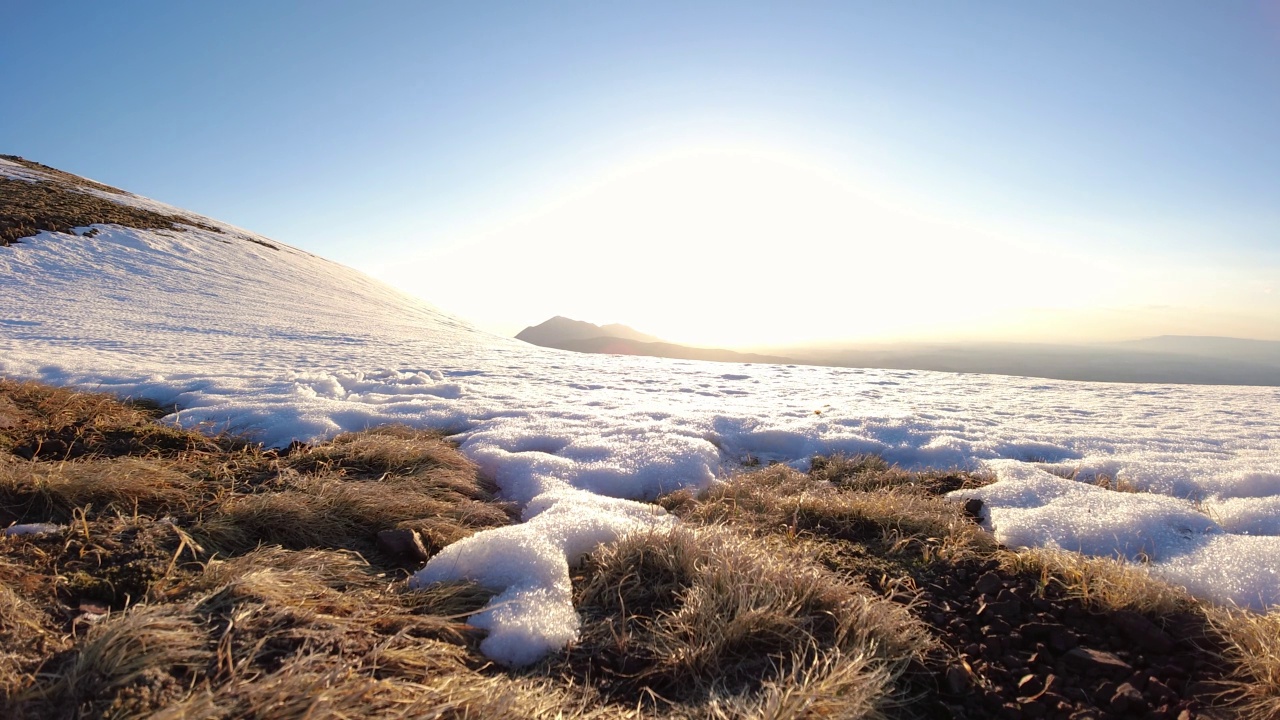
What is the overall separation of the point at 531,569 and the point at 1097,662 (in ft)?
7.26

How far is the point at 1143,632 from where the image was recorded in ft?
7.16

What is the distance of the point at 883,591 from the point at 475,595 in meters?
1.87

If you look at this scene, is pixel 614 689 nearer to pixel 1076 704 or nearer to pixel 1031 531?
pixel 1076 704

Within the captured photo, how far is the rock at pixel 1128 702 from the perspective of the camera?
183 centimetres

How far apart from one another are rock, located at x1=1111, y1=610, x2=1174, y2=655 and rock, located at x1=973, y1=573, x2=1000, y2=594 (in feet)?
1.38

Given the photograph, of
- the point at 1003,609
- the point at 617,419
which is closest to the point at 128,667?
the point at 1003,609

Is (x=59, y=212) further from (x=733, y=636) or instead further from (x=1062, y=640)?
(x=1062, y=640)

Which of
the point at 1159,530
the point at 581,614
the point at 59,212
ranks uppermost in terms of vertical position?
the point at 59,212

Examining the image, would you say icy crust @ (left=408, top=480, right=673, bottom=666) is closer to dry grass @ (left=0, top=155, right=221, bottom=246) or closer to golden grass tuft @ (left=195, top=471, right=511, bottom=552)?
golden grass tuft @ (left=195, top=471, right=511, bottom=552)

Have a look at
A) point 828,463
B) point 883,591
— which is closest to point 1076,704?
point 883,591

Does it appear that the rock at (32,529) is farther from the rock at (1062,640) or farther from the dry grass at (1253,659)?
the dry grass at (1253,659)

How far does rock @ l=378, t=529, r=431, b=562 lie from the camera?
2.72m

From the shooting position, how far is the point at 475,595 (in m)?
2.34

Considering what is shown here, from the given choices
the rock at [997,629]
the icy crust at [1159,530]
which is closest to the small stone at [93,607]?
the rock at [997,629]
